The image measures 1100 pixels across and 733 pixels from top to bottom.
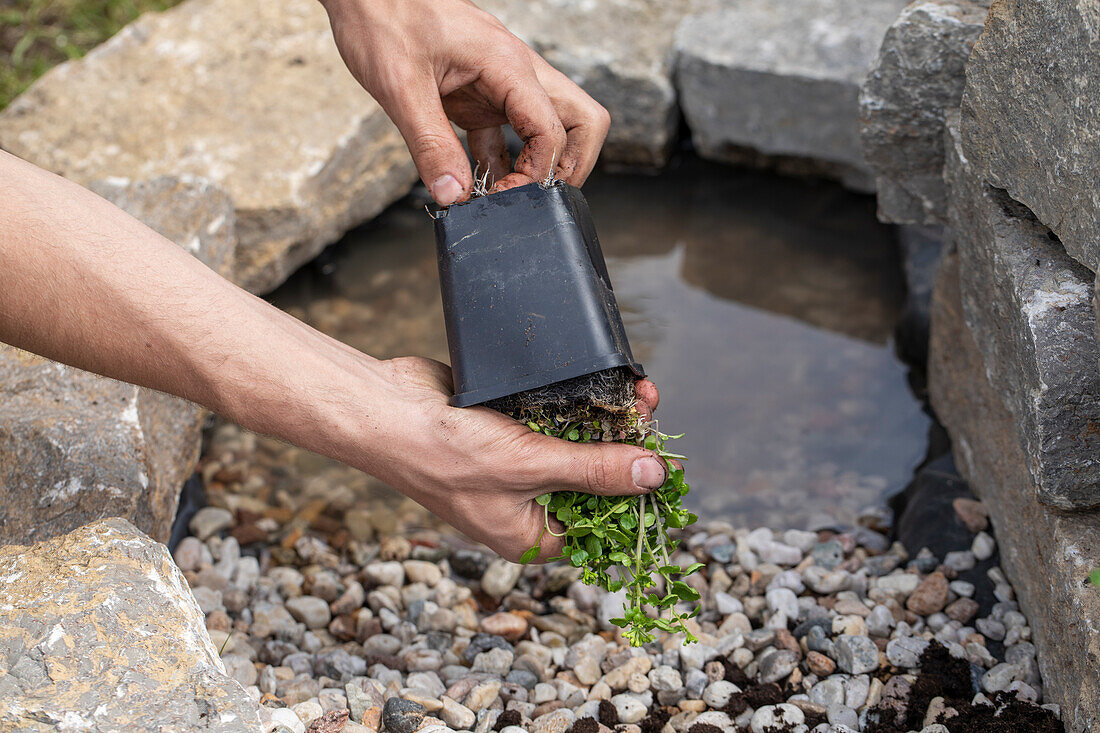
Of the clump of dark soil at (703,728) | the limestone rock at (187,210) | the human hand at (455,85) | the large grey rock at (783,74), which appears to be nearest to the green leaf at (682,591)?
the clump of dark soil at (703,728)

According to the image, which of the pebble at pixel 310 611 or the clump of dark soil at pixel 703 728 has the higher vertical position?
the clump of dark soil at pixel 703 728

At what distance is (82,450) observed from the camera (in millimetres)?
2273

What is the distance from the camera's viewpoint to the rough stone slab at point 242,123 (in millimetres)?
3631

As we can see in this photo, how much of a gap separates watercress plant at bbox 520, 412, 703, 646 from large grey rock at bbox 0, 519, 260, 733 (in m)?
0.67

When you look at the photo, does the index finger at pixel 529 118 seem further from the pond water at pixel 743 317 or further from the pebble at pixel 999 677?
the pebble at pixel 999 677

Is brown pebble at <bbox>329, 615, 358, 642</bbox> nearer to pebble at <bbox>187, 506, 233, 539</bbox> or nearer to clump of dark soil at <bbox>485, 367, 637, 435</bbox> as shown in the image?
pebble at <bbox>187, 506, 233, 539</bbox>

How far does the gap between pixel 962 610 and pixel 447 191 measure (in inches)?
63.9

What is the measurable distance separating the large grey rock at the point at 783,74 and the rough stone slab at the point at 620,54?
0.13m

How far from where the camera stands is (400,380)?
1.99 metres

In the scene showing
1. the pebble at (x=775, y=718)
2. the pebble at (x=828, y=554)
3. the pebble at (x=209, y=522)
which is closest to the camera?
the pebble at (x=775, y=718)

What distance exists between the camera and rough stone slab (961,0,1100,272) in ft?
5.59

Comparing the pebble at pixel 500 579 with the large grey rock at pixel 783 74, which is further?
the large grey rock at pixel 783 74

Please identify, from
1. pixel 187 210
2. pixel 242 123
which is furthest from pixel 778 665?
pixel 242 123

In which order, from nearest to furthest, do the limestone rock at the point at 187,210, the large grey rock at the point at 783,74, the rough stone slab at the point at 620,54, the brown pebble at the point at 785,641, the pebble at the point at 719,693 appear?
the pebble at the point at 719,693
the brown pebble at the point at 785,641
the limestone rock at the point at 187,210
the large grey rock at the point at 783,74
the rough stone slab at the point at 620,54
